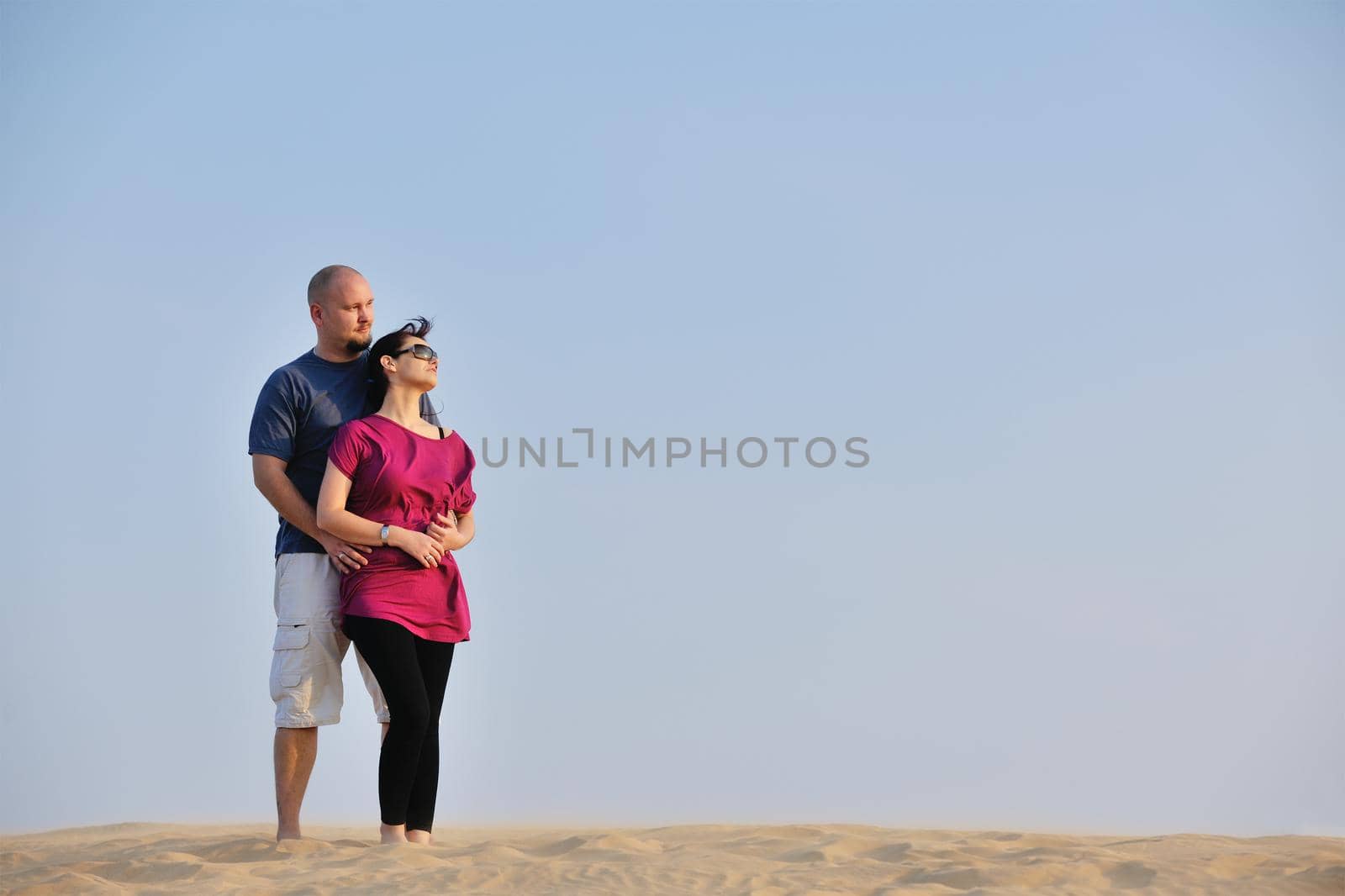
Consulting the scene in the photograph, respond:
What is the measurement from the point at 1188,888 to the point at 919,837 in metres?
1.68

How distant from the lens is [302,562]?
154 inches

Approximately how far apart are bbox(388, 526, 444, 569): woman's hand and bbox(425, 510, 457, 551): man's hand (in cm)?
5

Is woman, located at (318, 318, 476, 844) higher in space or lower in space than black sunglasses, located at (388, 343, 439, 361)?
lower

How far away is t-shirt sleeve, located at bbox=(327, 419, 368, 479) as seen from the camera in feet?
12.3

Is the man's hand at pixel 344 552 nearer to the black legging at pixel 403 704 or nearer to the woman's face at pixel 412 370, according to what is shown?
the black legging at pixel 403 704

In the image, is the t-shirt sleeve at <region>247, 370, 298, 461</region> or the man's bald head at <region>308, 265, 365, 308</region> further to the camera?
the man's bald head at <region>308, 265, 365, 308</region>

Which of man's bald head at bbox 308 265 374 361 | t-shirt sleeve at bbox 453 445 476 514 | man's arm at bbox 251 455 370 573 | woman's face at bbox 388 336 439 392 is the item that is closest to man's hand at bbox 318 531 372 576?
man's arm at bbox 251 455 370 573

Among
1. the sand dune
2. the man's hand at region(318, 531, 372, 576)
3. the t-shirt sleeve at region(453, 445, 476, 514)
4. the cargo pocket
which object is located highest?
the t-shirt sleeve at region(453, 445, 476, 514)

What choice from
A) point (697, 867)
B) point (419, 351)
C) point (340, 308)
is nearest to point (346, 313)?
point (340, 308)

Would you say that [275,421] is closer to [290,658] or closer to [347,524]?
[347,524]

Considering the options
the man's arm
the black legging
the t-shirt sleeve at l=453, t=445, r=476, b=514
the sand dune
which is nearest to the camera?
the sand dune

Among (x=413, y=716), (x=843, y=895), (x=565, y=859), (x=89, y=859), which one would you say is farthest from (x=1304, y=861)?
(x=89, y=859)

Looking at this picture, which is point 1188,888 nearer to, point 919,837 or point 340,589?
point 919,837

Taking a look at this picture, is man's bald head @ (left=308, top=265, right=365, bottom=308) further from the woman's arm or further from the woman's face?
the woman's arm
